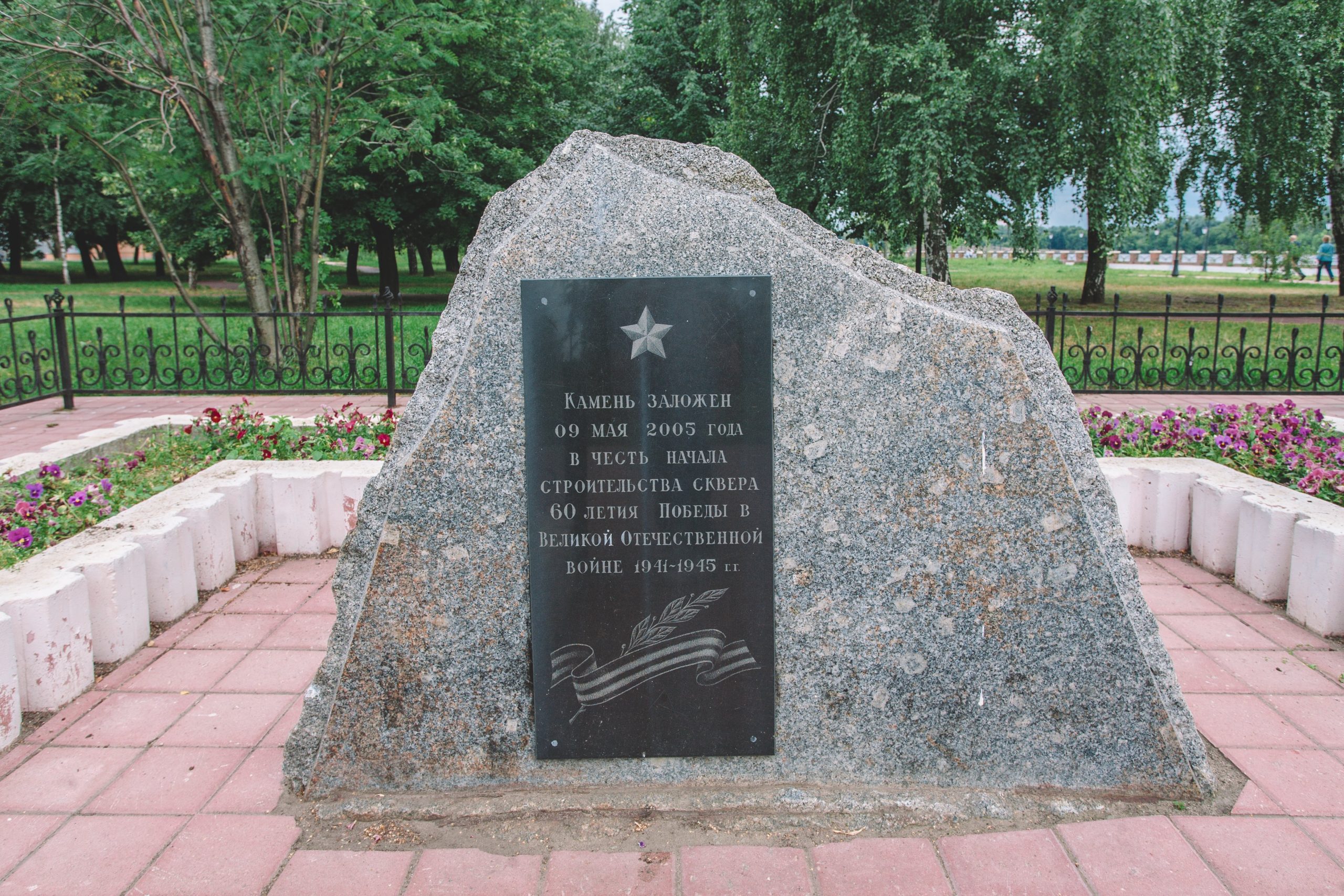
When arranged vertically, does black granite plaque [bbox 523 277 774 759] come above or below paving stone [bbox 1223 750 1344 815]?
above

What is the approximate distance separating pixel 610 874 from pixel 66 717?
2.05 m

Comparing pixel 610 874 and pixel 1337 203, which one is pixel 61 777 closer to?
pixel 610 874

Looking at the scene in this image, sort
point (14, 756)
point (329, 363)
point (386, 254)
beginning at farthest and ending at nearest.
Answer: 1. point (386, 254)
2. point (329, 363)
3. point (14, 756)

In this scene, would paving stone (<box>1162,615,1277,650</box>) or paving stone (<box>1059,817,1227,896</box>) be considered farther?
paving stone (<box>1162,615,1277,650</box>)

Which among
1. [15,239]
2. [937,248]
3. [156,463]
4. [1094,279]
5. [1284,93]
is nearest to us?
[156,463]

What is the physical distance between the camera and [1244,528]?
Result: 420cm

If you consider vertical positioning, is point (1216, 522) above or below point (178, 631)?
above

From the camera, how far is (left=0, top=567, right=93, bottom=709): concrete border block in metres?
A: 3.03

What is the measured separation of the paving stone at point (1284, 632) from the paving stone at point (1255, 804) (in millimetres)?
1247

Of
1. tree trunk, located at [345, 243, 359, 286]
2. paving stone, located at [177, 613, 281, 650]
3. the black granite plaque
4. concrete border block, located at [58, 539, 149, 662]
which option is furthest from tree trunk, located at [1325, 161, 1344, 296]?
tree trunk, located at [345, 243, 359, 286]

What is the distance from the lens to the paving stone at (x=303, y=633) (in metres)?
3.64

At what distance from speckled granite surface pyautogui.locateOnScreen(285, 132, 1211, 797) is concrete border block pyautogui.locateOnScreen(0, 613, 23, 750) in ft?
3.47

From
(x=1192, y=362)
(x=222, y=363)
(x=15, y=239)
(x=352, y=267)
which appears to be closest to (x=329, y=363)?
(x=222, y=363)

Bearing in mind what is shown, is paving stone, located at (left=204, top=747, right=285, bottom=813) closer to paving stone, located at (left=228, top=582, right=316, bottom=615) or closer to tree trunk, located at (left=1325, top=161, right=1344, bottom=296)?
paving stone, located at (left=228, top=582, right=316, bottom=615)
